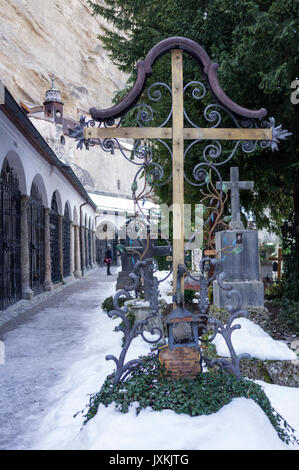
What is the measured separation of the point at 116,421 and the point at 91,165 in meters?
40.9

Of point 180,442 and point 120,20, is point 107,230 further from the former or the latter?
point 180,442

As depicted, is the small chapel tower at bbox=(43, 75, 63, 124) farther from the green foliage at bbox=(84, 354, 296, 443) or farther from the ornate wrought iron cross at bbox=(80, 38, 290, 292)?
the green foliage at bbox=(84, 354, 296, 443)

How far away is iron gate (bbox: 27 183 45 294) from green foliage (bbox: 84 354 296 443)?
9357mm

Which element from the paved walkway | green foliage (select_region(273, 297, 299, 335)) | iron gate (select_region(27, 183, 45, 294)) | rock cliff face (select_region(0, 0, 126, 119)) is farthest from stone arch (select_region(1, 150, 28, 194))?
rock cliff face (select_region(0, 0, 126, 119))

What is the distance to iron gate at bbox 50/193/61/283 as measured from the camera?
1521cm

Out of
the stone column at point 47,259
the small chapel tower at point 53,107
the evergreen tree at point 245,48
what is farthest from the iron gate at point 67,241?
the small chapel tower at point 53,107

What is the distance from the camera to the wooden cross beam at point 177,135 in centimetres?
327

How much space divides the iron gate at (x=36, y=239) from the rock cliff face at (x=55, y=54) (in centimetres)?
3081

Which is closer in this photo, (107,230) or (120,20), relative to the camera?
(120,20)

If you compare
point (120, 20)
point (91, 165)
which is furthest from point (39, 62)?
point (120, 20)

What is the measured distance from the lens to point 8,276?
998cm

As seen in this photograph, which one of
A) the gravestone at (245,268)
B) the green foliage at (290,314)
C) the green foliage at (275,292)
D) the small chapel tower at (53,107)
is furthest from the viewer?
the small chapel tower at (53,107)

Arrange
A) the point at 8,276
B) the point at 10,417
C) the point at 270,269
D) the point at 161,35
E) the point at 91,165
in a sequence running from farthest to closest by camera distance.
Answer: the point at 91,165 < the point at 270,269 < the point at 8,276 < the point at 161,35 < the point at 10,417

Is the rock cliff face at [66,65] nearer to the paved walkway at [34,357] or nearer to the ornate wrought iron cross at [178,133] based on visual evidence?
the paved walkway at [34,357]
